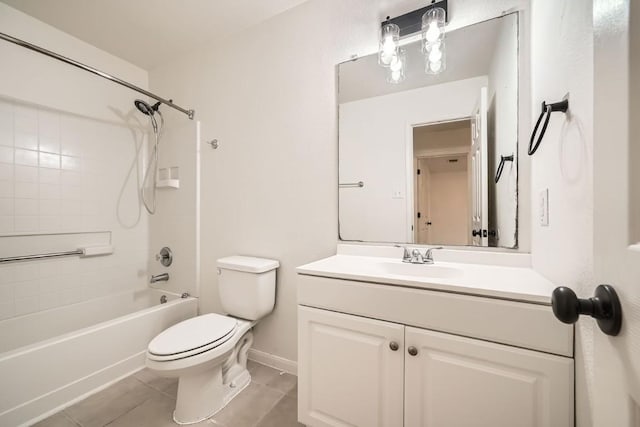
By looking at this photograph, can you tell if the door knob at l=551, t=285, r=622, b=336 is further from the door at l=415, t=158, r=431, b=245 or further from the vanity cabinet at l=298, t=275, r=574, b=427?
the door at l=415, t=158, r=431, b=245

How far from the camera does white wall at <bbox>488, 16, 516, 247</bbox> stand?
1.13 meters

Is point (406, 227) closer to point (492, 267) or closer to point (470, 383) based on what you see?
point (492, 267)

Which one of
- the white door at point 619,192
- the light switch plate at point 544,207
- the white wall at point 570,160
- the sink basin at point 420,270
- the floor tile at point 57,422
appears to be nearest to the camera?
the white door at point 619,192

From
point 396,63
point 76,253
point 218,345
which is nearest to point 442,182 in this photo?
point 396,63

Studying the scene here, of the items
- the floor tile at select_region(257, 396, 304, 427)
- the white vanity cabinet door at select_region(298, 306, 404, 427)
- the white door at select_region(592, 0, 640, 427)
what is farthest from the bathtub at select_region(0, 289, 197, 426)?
the white door at select_region(592, 0, 640, 427)

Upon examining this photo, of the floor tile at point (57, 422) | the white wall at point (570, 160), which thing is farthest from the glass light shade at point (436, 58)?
the floor tile at point (57, 422)

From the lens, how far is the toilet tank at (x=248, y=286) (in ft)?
5.01

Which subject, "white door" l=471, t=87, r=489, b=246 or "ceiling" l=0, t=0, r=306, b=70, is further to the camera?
"ceiling" l=0, t=0, r=306, b=70

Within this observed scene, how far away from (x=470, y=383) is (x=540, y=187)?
0.75 m

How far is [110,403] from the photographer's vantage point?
137cm

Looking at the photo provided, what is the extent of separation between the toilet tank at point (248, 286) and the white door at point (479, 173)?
1129 millimetres

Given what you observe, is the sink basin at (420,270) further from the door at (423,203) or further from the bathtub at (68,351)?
the bathtub at (68,351)

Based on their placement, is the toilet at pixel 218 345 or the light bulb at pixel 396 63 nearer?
the toilet at pixel 218 345

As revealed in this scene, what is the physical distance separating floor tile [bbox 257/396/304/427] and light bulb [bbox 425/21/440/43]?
78.1 inches
